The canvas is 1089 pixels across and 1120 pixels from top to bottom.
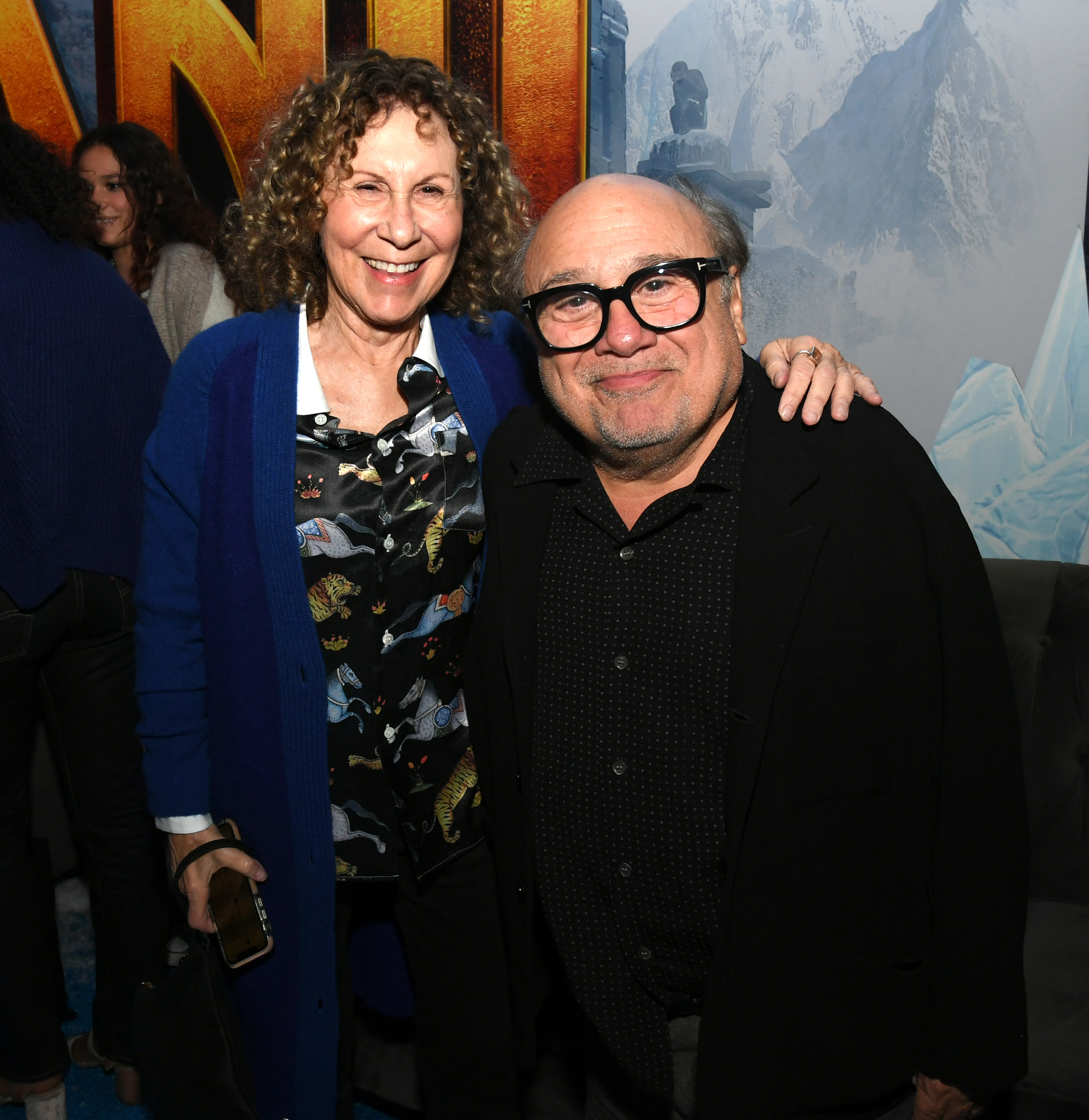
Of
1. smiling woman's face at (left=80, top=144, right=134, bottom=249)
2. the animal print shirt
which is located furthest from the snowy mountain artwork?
smiling woman's face at (left=80, top=144, right=134, bottom=249)

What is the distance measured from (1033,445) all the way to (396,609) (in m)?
1.85

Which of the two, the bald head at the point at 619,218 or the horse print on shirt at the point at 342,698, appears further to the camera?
the horse print on shirt at the point at 342,698

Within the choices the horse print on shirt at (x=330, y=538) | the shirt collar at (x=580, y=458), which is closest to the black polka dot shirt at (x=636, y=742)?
the shirt collar at (x=580, y=458)

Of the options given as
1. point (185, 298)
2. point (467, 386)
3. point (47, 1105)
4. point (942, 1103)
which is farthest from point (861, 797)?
point (185, 298)

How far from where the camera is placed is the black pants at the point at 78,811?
6.26 feet

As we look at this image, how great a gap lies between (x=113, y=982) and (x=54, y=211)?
5.56 feet

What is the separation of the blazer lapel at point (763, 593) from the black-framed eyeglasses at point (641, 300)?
0.25 metres

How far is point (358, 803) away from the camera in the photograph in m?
1.55

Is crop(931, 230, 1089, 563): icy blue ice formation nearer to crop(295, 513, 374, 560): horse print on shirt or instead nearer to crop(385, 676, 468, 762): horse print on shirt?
crop(385, 676, 468, 762): horse print on shirt

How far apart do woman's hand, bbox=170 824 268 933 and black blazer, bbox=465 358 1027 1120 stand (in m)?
0.77

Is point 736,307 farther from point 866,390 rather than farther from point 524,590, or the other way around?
point 524,590

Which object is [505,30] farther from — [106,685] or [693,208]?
[106,685]

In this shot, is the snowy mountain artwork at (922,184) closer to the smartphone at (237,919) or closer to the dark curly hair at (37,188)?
the dark curly hair at (37,188)

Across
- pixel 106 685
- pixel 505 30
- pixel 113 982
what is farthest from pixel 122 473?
pixel 505 30
